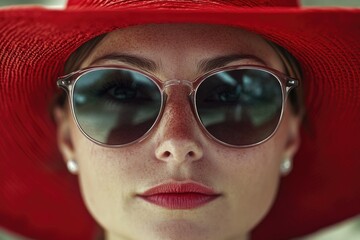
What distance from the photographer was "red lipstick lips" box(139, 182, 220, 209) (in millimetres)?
1619

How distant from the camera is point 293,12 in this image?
1.42 meters

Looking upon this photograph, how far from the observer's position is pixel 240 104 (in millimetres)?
1589

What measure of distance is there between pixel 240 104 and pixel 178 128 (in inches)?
5.5

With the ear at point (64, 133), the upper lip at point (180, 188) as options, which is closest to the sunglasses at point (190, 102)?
the upper lip at point (180, 188)

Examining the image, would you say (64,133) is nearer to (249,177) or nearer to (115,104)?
(115,104)

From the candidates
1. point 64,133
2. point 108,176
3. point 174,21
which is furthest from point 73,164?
point 174,21

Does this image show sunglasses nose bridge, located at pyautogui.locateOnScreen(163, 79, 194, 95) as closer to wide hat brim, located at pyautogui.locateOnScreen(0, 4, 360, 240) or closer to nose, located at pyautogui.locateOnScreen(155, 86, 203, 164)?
nose, located at pyautogui.locateOnScreen(155, 86, 203, 164)

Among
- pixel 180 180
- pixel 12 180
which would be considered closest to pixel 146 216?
pixel 180 180

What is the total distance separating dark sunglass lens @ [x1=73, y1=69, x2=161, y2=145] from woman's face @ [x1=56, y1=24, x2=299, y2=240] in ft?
0.10

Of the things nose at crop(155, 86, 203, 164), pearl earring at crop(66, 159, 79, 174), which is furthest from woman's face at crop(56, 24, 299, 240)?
pearl earring at crop(66, 159, 79, 174)

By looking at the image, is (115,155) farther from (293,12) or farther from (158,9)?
(293,12)

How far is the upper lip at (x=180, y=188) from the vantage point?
1.62m

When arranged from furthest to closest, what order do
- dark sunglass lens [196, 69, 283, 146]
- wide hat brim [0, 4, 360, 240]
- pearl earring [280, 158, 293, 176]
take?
pearl earring [280, 158, 293, 176], dark sunglass lens [196, 69, 283, 146], wide hat brim [0, 4, 360, 240]

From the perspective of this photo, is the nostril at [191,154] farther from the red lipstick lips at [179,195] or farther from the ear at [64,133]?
the ear at [64,133]
